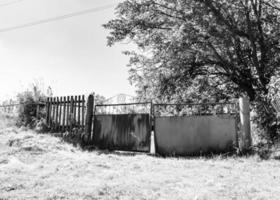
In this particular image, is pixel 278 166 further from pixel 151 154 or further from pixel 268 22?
pixel 268 22

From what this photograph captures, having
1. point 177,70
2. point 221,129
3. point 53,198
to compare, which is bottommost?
point 53,198

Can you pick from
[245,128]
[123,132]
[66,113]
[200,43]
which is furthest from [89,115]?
→ [200,43]

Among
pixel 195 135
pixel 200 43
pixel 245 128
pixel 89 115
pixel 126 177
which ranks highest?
pixel 200 43

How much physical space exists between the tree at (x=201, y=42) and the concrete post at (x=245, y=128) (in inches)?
72.3

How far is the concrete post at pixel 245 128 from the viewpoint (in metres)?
6.47

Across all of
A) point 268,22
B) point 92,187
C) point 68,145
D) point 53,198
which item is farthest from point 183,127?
point 268,22

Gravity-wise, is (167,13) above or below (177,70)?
above

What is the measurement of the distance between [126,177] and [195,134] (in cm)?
326

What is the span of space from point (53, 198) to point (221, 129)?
5102 millimetres

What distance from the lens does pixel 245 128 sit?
257 inches

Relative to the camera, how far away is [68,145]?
7164 millimetres

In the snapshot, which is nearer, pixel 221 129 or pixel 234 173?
pixel 234 173

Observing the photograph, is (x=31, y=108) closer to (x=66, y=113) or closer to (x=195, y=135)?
(x=66, y=113)

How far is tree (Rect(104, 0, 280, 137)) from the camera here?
8688 mm
